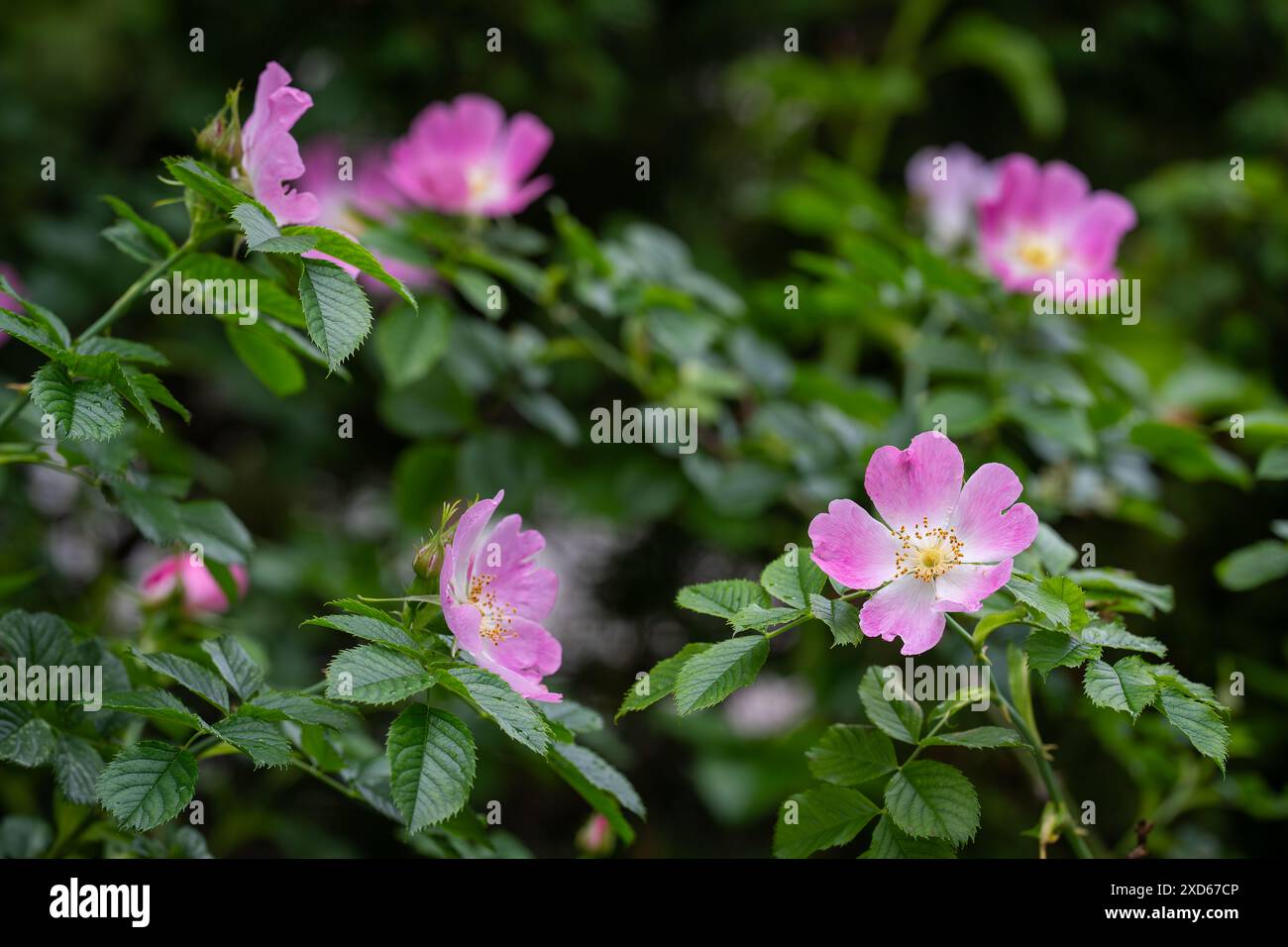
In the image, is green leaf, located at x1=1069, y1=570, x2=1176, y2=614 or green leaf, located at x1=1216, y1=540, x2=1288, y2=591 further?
green leaf, located at x1=1216, y1=540, x2=1288, y2=591

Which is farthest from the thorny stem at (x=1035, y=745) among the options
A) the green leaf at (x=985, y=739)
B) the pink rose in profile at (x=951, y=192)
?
the pink rose in profile at (x=951, y=192)

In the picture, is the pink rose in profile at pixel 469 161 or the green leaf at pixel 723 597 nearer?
the green leaf at pixel 723 597

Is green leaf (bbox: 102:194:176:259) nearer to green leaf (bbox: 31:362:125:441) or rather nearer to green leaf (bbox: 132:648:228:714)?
green leaf (bbox: 31:362:125:441)

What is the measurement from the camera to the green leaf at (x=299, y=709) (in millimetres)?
727

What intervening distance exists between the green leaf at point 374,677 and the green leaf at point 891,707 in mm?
295

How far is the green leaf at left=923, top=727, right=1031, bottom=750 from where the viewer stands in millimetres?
732

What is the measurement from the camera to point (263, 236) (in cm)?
73

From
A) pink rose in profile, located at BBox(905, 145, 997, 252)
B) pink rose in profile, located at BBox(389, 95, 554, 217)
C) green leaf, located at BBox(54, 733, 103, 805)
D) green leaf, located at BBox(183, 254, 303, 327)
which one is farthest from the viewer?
pink rose in profile, located at BBox(905, 145, 997, 252)

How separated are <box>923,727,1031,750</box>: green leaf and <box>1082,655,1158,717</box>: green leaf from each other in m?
0.06

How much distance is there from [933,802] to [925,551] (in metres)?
0.16

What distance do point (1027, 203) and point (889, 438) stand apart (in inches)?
13.5

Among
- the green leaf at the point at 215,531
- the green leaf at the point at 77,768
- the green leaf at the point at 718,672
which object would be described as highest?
the green leaf at the point at 215,531

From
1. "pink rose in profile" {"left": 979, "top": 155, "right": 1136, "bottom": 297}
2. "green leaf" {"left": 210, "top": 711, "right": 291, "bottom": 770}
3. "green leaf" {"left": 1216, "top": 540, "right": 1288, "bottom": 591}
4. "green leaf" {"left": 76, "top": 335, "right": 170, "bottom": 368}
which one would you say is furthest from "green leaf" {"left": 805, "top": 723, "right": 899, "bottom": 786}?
"pink rose in profile" {"left": 979, "top": 155, "right": 1136, "bottom": 297}

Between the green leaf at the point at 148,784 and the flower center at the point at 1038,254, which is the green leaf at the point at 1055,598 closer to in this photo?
the green leaf at the point at 148,784
